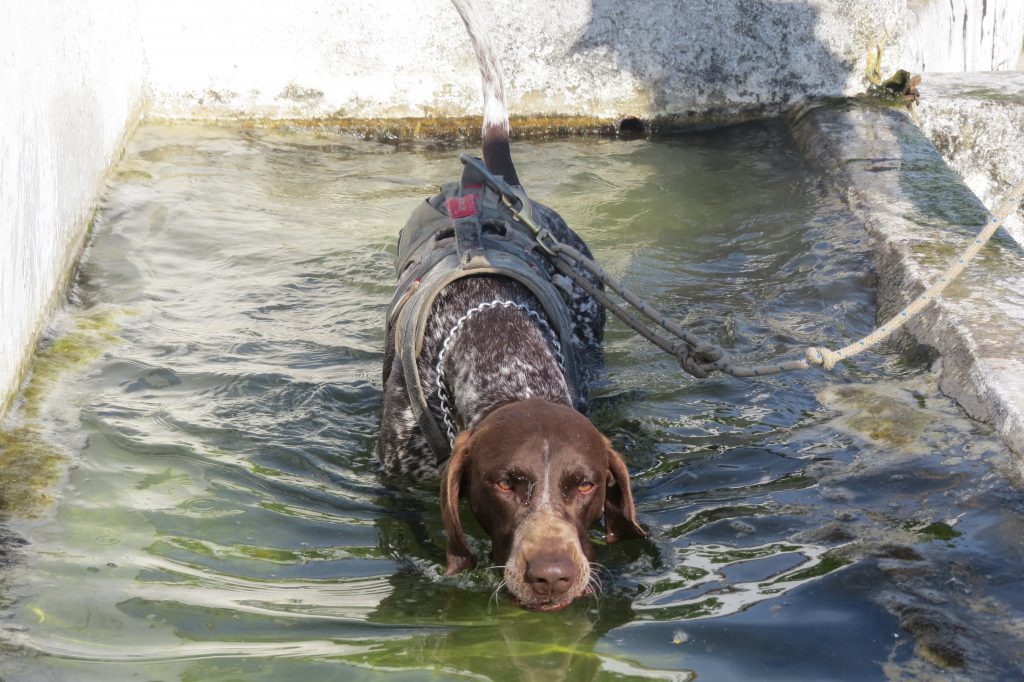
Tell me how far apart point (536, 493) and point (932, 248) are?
2.66 m

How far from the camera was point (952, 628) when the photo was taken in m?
2.44

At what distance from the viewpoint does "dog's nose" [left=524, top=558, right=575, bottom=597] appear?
8.18 ft

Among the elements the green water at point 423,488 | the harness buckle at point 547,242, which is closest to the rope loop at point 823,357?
the green water at point 423,488

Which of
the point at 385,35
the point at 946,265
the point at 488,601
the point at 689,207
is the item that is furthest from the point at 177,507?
the point at 385,35

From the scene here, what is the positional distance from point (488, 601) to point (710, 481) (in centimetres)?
95

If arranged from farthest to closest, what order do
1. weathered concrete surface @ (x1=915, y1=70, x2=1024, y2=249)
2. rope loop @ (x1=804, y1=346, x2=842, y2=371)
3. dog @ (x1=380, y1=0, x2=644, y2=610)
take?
weathered concrete surface @ (x1=915, y1=70, x2=1024, y2=249), rope loop @ (x1=804, y1=346, x2=842, y2=371), dog @ (x1=380, y1=0, x2=644, y2=610)

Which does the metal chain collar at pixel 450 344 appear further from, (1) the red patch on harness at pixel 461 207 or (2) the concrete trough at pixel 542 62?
Answer: (2) the concrete trough at pixel 542 62

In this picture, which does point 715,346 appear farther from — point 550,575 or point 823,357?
point 550,575

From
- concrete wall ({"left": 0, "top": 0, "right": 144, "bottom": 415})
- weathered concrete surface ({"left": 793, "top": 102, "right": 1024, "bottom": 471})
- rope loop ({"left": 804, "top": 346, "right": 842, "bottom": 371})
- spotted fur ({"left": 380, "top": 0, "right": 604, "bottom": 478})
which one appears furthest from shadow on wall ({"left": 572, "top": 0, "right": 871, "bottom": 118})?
rope loop ({"left": 804, "top": 346, "right": 842, "bottom": 371})

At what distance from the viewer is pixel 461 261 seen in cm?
354

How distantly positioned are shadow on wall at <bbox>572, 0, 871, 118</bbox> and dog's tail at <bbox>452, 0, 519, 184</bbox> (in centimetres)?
285

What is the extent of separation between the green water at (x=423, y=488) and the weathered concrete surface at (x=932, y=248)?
0.38 ft

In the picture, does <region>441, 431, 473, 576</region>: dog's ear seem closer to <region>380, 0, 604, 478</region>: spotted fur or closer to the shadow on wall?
<region>380, 0, 604, 478</region>: spotted fur

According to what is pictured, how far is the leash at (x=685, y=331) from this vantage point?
3.22m
